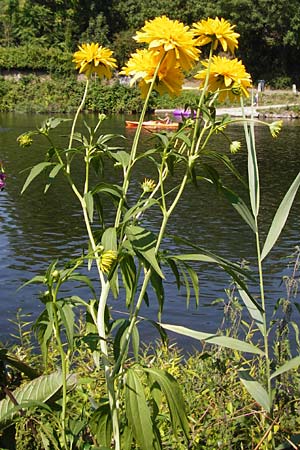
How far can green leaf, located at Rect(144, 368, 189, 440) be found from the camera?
1.35 meters

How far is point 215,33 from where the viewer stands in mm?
1466

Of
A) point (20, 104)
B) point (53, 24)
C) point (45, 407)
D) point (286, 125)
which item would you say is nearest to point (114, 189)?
point (45, 407)

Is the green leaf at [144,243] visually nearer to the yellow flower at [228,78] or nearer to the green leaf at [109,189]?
the green leaf at [109,189]

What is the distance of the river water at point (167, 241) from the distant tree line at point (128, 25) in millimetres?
22431

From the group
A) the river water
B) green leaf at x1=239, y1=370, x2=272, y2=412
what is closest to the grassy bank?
the river water

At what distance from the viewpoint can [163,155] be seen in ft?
4.63

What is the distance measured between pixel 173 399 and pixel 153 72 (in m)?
0.67

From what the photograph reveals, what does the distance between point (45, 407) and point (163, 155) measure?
22.1 inches

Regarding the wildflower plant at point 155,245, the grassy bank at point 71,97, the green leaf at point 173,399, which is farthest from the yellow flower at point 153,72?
the grassy bank at point 71,97

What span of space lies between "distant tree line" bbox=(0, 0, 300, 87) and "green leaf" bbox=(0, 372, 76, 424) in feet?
112

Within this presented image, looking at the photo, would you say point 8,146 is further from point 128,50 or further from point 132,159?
point 128,50

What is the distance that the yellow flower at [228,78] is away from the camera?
1472 millimetres

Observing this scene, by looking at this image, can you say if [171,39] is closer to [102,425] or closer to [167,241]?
[102,425]

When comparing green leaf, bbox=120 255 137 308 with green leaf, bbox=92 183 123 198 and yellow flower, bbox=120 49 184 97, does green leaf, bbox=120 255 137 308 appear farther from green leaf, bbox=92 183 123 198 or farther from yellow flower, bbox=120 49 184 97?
yellow flower, bbox=120 49 184 97
